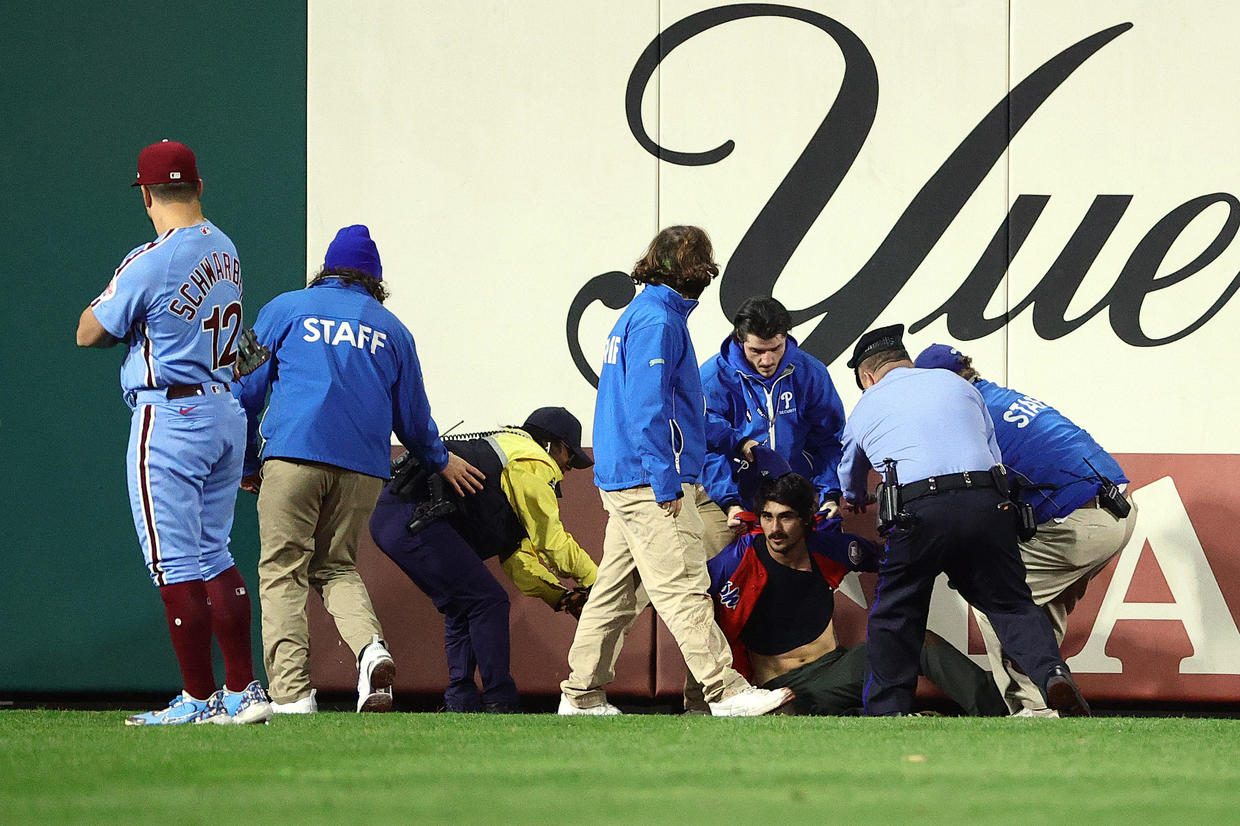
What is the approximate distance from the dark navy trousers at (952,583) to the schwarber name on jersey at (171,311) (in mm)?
2427

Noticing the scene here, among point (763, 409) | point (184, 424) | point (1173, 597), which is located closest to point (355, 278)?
point (184, 424)

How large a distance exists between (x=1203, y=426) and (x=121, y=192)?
5.18 m

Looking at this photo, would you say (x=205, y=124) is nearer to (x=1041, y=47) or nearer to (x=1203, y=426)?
(x=1041, y=47)

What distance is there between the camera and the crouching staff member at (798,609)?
5.41 meters

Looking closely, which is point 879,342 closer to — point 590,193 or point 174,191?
point 590,193

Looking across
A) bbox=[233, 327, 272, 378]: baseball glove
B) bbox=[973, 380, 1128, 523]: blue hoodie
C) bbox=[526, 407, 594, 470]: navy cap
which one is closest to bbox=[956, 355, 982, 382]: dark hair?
bbox=[973, 380, 1128, 523]: blue hoodie

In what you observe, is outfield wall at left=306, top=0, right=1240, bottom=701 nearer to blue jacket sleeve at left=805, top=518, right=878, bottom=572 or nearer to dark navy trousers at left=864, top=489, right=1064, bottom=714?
blue jacket sleeve at left=805, top=518, right=878, bottom=572

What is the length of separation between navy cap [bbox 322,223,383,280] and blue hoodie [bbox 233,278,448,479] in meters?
0.08

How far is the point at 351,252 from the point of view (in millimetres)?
5363

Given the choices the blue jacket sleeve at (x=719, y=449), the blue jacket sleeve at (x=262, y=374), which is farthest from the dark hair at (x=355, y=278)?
the blue jacket sleeve at (x=719, y=449)

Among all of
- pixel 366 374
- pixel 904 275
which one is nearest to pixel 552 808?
pixel 366 374

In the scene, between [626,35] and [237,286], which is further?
[626,35]

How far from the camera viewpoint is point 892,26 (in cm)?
644

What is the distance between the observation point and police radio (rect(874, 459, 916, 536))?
486cm
